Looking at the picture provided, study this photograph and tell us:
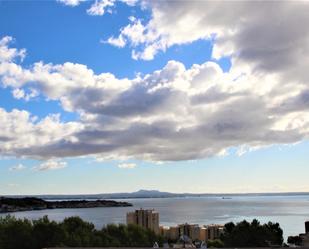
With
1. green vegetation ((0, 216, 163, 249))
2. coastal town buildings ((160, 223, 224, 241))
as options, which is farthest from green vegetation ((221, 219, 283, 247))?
coastal town buildings ((160, 223, 224, 241))

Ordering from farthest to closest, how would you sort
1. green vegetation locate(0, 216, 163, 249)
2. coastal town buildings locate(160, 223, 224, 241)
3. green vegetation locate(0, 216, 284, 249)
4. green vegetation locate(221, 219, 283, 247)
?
coastal town buildings locate(160, 223, 224, 241) → green vegetation locate(221, 219, 283, 247) → green vegetation locate(0, 216, 284, 249) → green vegetation locate(0, 216, 163, 249)

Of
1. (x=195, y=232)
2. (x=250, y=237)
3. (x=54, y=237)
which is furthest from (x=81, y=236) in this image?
(x=195, y=232)

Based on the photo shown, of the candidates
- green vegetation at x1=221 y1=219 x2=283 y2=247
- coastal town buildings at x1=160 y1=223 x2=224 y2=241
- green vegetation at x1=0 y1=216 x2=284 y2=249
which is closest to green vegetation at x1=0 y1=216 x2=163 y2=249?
green vegetation at x1=0 y1=216 x2=284 y2=249

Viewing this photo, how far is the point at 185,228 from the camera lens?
183625 mm

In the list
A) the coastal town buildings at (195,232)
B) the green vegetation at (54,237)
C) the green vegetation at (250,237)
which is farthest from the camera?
the coastal town buildings at (195,232)

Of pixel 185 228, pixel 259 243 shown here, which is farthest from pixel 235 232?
pixel 185 228

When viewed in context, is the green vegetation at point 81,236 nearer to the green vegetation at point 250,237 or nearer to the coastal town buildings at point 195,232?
the green vegetation at point 250,237

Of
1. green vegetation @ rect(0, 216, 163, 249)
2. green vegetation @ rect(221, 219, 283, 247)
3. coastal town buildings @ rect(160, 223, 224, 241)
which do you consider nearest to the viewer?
green vegetation @ rect(0, 216, 163, 249)

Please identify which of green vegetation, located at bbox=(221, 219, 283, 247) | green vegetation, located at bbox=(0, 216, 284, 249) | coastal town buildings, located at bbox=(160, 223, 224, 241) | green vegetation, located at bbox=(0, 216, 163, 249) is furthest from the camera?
coastal town buildings, located at bbox=(160, 223, 224, 241)

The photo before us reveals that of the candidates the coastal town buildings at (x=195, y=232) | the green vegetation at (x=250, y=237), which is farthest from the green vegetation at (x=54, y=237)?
the coastal town buildings at (x=195, y=232)

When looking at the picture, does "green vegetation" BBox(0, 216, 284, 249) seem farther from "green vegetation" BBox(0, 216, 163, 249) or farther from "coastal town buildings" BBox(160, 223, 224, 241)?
Result: "coastal town buildings" BBox(160, 223, 224, 241)

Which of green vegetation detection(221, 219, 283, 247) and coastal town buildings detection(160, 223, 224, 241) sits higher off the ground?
green vegetation detection(221, 219, 283, 247)

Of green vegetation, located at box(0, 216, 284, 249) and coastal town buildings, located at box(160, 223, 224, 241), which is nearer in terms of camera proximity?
green vegetation, located at box(0, 216, 284, 249)

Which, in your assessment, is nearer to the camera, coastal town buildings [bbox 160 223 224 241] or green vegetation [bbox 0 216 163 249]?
green vegetation [bbox 0 216 163 249]
